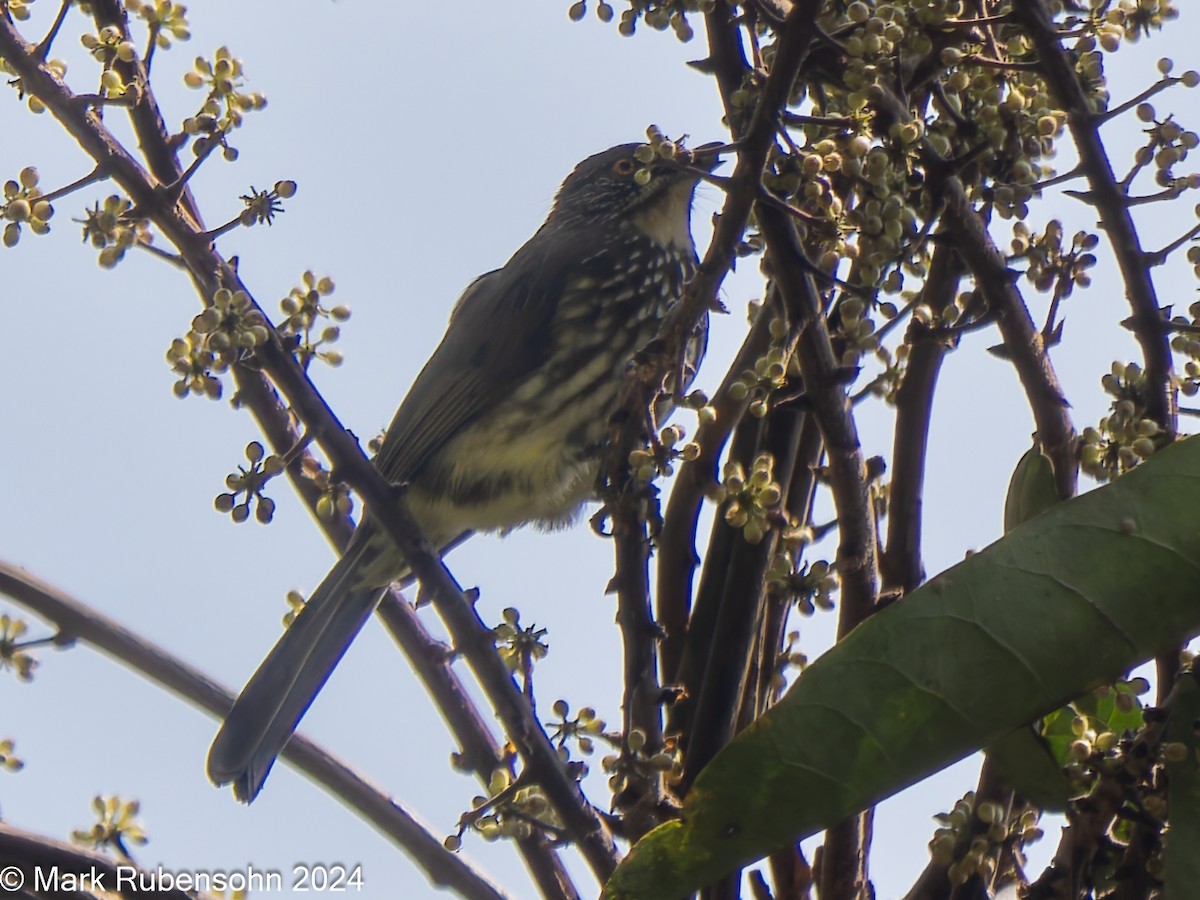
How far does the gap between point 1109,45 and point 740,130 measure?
477 millimetres

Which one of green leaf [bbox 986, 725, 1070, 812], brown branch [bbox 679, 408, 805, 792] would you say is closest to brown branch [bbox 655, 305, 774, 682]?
brown branch [bbox 679, 408, 805, 792]

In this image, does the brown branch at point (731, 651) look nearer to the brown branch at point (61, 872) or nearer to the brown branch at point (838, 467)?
the brown branch at point (838, 467)

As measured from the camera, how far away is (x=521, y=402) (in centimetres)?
363

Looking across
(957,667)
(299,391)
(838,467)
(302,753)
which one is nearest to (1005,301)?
(838,467)

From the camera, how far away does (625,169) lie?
4363 mm

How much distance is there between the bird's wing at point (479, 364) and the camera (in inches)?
145

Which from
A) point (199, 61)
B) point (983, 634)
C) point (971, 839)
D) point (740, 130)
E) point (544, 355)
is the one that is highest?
point (544, 355)

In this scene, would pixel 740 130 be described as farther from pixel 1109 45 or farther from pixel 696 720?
pixel 696 720

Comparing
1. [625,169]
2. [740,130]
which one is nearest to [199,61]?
[740,130]

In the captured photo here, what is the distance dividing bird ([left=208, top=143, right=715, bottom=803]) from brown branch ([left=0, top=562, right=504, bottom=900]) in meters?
0.70

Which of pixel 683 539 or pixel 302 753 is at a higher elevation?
pixel 302 753

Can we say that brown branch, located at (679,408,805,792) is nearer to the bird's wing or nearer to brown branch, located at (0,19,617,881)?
brown branch, located at (0,19,617,881)

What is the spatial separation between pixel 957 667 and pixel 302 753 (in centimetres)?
151

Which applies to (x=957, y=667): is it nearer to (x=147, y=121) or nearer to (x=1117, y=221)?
(x=1117, y=221)
